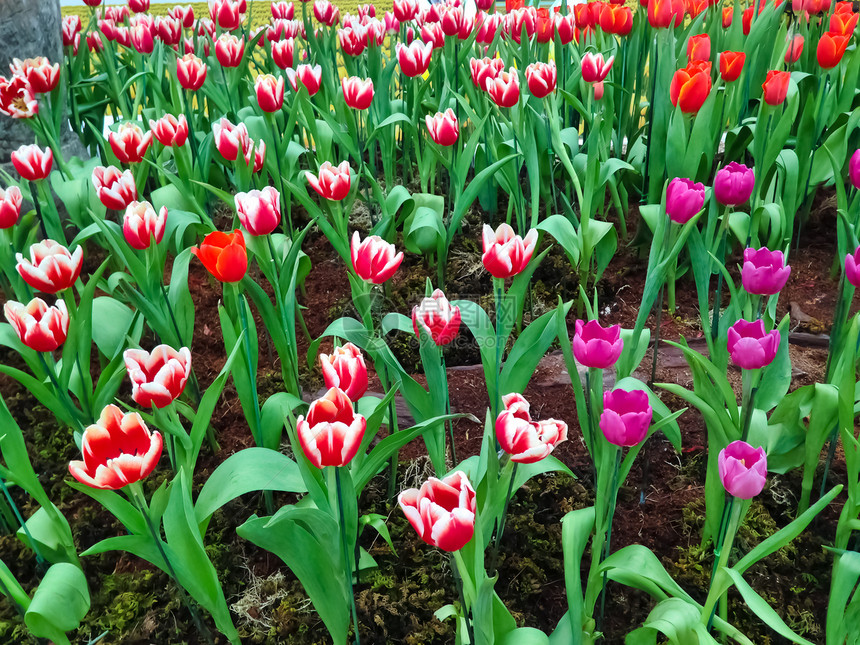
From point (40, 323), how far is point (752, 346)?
1116 millimetres

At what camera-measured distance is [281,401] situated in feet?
4.50

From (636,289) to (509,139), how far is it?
640mm

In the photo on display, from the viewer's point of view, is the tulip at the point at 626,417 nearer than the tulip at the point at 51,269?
Yes

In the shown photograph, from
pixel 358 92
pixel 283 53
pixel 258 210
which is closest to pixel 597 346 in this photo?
pixel 258 210

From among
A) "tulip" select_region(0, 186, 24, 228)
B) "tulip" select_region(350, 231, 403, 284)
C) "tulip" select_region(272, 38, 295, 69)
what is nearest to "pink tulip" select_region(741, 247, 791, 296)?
"tulip" select_region(350, 231, 403, 284)

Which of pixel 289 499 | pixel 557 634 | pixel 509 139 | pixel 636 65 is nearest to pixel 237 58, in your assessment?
pixel 509 139

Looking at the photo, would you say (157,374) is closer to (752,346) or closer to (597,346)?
(597,346)

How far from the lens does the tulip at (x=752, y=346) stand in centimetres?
102

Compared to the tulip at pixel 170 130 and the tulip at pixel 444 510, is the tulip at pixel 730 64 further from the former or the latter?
the tulip at pixel 444 510

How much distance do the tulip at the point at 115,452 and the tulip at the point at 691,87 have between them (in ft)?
4.90

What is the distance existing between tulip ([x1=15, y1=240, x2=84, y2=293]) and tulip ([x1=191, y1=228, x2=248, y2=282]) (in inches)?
10.2

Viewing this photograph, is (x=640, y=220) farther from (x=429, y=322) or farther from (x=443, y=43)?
(x=429, y=322)

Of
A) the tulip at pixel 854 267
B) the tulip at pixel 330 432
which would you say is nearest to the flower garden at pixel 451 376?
the tulip at pixel 330 432

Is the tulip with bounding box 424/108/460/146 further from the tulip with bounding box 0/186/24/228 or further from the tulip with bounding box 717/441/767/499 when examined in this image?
the tulip with bounding box 717/441/767/499
